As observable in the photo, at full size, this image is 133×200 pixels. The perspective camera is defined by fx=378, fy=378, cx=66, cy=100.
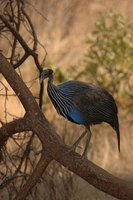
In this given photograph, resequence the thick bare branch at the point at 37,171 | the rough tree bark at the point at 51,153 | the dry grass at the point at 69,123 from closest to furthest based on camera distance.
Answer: the rough tree bark at the point at 51,153 < the thick bare branch at the point at 37,171 < the dry grass at the point at 69,123

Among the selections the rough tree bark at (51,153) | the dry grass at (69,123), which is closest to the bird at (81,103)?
the rough tree bark at (51,153)

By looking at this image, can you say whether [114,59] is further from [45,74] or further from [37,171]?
[37,171]

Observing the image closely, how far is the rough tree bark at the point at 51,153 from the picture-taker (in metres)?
2.07

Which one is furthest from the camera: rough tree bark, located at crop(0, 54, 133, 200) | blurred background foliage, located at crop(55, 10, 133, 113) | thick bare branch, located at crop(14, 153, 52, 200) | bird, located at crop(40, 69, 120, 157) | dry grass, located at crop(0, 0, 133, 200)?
blurred background foliage, located at crop(55, 10, 133, 113)

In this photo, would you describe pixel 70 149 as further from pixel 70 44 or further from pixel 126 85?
pixel 70 44

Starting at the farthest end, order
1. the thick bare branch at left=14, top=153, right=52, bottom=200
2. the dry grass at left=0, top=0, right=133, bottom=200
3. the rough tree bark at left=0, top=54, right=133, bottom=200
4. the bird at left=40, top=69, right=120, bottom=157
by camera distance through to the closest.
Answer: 1. the dry grass at left=0, top=0, right=133, bottom=200
2. the bird at left=40, top=69, right=120, bottom=157
3. the thick bare branch at left=14, top=153, right=52, bottom=200
4. the rough tree bark at left=0, top=54, right=133, bottom=200

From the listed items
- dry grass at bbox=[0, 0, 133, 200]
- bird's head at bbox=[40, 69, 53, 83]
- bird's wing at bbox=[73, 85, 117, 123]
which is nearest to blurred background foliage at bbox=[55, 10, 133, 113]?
dry grass at bbox=[0, 0, 133, 200]

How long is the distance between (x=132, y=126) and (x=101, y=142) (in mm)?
689

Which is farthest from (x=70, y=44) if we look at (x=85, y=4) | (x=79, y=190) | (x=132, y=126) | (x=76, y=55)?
(x=79, y=190)

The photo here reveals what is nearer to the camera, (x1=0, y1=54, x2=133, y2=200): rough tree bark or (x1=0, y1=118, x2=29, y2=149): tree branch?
(x1=0, y1=54, x2=133, y2=200): rough tree bark

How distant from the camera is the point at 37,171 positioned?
2234 millimetres

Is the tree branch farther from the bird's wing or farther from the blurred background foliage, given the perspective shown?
the blurred background foliage

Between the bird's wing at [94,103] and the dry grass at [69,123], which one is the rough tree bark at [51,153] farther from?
the dry grass at [69,123]

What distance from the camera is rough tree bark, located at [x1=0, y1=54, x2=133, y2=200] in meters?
2.07
